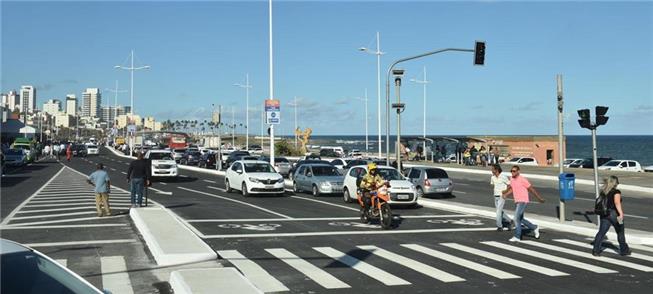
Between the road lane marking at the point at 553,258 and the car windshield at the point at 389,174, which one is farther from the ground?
the car windshield at the point at 389,174

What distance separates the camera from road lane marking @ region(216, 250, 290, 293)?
29.4 ft

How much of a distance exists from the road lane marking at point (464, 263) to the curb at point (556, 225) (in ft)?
16.7

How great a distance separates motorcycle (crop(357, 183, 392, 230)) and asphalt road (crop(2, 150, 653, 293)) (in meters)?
0.35

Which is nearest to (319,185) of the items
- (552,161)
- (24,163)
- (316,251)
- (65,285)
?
(316,251)

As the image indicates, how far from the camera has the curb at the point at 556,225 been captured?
14.1m

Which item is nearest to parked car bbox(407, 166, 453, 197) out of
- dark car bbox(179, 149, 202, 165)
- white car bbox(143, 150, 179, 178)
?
white car bbox(143, 150, 179, 178)

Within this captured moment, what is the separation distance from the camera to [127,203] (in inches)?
834

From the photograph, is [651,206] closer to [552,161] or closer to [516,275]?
[516,275]

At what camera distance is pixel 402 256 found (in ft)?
38.9

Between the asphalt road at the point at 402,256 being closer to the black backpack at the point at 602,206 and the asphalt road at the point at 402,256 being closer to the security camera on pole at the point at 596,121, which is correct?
the black backpack at the point at 602,206

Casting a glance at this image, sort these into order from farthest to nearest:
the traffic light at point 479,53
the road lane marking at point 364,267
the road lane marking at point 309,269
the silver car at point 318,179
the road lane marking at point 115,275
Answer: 1. the silver car at point 318,179
2. the traffic light at point 479,53
3. the road lane marking at point 364,267
4. the road lane marking at point 309,269
5. the road lane marking at point 115,275

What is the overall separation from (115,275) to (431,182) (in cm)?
1904

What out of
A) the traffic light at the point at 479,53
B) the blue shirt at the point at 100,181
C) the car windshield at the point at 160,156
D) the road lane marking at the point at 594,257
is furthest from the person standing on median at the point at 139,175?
the car windshield at the point at 160,156

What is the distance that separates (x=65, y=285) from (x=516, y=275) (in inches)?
307
